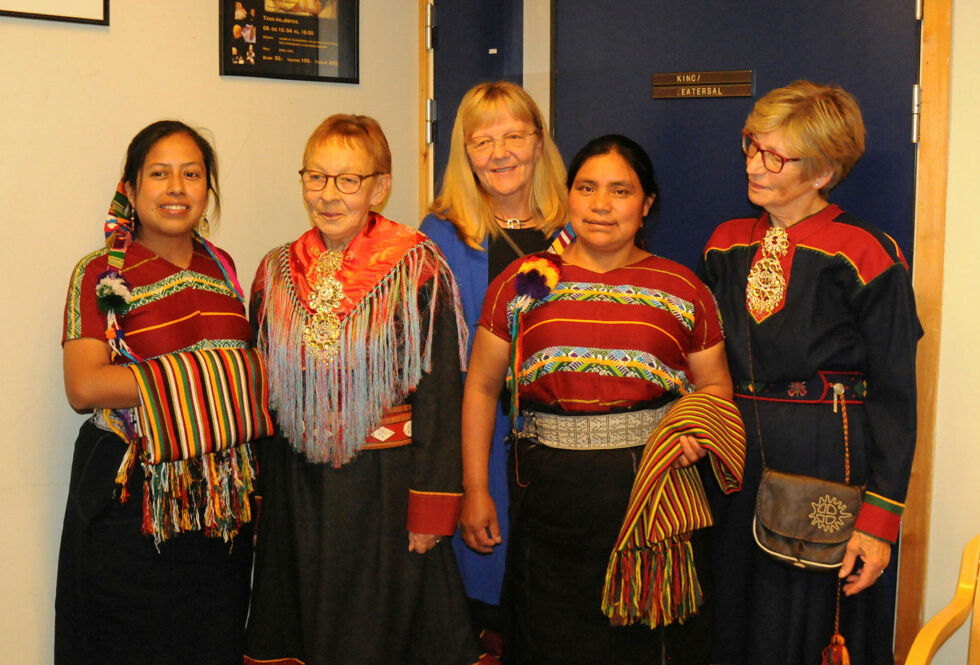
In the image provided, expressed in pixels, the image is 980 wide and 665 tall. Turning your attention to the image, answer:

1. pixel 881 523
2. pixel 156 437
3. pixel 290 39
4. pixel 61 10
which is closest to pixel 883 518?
pixel 881 523

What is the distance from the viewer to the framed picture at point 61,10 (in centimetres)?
222

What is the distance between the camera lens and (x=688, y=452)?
6.28 feet

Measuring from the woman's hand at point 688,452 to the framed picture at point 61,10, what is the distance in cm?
176

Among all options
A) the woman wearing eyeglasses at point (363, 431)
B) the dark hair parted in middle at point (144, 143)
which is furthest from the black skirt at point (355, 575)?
the dark hair parted in middle at point (144, 143)

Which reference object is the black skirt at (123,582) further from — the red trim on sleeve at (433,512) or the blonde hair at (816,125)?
the blonde hair at (816,125)

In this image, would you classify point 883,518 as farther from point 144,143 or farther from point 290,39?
point 290,39

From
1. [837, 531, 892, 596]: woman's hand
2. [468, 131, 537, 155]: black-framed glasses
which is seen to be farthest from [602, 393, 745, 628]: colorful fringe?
[468, 131, 537, 155]: black-framed glasses

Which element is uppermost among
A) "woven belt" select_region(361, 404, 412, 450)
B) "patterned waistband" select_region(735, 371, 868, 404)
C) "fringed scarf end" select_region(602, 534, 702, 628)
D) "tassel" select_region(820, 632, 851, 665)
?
"patterned waistband" select_region(735, 371, 868, 404)

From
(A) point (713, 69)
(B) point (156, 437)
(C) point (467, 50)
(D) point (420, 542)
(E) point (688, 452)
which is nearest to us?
(E) point (688, 452)

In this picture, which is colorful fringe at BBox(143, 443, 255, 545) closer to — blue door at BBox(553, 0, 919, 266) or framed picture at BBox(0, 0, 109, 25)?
framed picture at BBox(0, 0, 109, 25)

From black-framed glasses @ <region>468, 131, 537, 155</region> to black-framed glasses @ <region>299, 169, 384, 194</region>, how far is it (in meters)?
0.37

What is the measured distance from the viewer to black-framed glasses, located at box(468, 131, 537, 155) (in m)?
2.38

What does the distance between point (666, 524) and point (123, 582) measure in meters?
1.22

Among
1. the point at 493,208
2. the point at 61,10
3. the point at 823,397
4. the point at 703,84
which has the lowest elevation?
the point at 823,397
